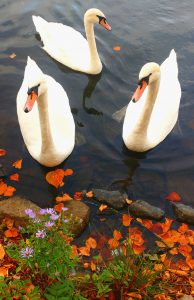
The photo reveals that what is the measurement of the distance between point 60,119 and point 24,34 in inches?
152

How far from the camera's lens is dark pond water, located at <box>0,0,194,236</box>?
645 cm

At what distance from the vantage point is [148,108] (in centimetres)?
611

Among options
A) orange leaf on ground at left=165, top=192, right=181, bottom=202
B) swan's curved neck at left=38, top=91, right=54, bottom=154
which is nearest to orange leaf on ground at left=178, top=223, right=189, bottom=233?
orange leaf on ground at left=165, top=192, right=181, bottom=202

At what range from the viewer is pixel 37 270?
13.5 feet

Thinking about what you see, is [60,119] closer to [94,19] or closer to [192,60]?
[94,19]

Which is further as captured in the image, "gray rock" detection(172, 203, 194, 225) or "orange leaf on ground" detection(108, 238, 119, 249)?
"gray rock" detection(172, 203, 194, 225)

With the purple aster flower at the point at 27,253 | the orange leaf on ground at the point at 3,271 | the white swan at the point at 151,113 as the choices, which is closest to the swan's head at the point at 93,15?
the white swan at the point at 151,113

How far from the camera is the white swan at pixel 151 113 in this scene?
19.6 feet

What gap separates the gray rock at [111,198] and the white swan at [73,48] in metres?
3.18

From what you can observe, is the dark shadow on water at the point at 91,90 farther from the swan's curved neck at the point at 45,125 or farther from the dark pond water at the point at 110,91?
the swan's curved neck at the point at 45,125

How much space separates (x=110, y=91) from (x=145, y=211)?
3120 millimetres

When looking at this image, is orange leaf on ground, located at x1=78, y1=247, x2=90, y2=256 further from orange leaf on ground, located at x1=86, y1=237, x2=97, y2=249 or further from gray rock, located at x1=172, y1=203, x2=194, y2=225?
gray rock, located at x1=172, y1=203, x2=194, y2=225

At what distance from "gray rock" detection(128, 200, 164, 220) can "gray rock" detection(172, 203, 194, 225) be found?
240mm

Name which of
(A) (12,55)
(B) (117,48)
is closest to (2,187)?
(A) (12,55)
